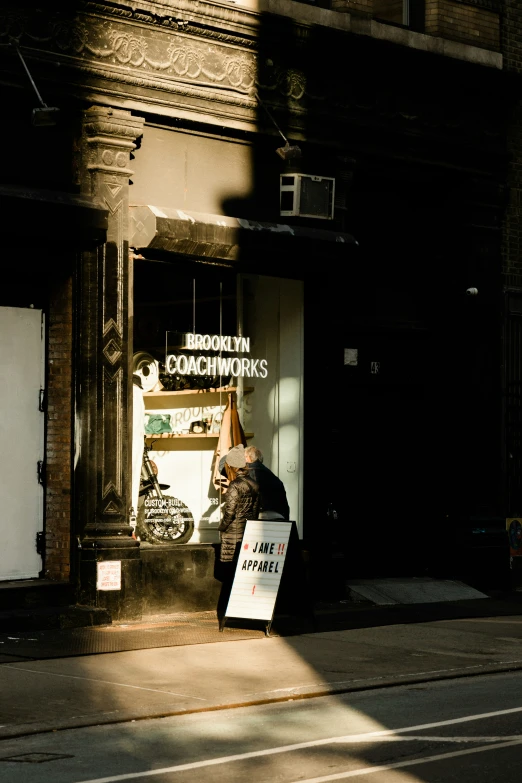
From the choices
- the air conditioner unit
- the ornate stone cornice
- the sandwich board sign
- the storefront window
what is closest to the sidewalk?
the sandwich board sign

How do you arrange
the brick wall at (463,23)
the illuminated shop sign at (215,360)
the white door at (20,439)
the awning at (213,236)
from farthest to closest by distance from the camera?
the brick wall at (463,23), the illuminated shop sign at (215,360), the awning at (213,236), the white door at (20,439)

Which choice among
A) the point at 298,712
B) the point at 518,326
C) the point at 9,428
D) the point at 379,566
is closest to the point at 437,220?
the point at 518,326

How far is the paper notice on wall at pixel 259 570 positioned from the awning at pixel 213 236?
10.3 feet

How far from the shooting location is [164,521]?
14555 millimetres

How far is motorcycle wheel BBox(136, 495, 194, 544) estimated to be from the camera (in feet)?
47.2

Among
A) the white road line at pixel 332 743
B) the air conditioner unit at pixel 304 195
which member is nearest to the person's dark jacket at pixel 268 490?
the air conditioner unit at pixel 304 195

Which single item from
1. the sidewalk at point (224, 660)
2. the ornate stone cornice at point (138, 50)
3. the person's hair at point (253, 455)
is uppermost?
the ornate stone cornice at point (138, 50)

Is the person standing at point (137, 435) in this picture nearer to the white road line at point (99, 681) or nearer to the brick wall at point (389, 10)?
the white road line at point (99, 681)

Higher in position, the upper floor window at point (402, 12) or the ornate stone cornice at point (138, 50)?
the upper floor window at point (402, 12)

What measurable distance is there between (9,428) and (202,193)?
11.3ft

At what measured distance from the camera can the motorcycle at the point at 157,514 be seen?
1441 centimetres

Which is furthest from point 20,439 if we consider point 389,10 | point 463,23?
point 463,23

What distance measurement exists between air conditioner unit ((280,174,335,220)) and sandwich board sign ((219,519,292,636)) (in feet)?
13.3

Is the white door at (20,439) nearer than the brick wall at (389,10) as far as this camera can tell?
Yes
